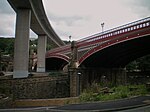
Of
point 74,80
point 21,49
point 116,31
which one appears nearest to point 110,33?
point 116,31

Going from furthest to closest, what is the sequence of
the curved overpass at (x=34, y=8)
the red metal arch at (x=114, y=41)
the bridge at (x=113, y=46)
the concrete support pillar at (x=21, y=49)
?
the concrete support pillar at (x=21, y=49), the curved overpass at (x=34, y=8), the bridge at (x=113, y=46), the red metal arch at (x=114, y=41)

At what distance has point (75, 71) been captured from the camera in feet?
136

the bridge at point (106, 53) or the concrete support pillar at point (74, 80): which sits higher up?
the bridge at point (106, 53)

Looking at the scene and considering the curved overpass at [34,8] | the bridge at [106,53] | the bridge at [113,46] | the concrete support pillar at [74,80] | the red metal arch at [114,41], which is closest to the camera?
the red metal arch at [114,41]

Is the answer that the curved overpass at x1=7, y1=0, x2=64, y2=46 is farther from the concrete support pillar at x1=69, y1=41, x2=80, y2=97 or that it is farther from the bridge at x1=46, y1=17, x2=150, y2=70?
the concrete support pillar at x1=69, y1=41, x2=80, y2=97

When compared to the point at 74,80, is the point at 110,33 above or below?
above

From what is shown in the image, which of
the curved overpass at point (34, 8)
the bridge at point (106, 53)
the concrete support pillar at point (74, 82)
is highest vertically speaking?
the curved overpass at point (34, 8)

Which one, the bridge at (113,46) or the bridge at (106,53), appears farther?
the bridge at (106,53)

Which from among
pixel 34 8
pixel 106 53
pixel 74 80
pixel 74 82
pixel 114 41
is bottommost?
pixel 74 82

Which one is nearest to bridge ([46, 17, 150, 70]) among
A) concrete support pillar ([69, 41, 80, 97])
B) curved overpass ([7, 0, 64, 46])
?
concrete support pillar ([69, 41, 80, 97])

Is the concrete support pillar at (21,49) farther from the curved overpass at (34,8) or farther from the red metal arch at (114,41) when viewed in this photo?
the red metal arch at (114,41)

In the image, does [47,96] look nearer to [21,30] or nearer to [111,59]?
[21,30]

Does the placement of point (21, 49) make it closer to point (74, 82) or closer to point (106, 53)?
point (74, 82)

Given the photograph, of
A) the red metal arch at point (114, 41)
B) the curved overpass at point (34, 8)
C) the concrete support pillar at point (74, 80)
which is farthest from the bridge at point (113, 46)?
the curved overpass at point (34, 8)
